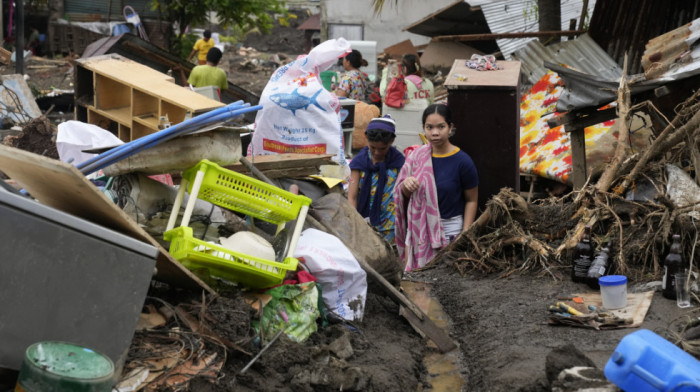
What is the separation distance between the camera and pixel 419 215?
23.1ft

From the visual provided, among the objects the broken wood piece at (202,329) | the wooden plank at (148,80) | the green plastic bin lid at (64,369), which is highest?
the wooden plank at (148,80)

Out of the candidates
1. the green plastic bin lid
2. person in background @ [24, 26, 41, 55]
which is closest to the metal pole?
the green plastic bin lid

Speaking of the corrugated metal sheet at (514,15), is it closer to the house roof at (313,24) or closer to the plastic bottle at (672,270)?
the plastic bottle at (672,270)

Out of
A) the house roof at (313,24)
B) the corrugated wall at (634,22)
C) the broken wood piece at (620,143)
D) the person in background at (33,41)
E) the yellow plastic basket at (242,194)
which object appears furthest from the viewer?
the house roof at (313,24)

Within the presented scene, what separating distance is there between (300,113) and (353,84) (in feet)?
16.7

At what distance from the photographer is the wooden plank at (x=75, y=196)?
3.58m

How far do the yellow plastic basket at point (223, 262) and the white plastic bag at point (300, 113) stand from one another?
2.37 meters

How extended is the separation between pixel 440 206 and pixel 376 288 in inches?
58.8

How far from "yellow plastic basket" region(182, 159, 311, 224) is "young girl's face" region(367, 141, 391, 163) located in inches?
79.7

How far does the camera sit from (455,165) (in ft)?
22.7

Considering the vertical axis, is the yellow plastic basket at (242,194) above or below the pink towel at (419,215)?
above

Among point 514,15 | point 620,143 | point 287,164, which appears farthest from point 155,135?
point 514,15

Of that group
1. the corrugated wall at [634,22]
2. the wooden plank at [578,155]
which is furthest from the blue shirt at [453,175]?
the corrugated wall at [634,22]

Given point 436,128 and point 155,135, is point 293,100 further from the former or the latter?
point 155,135
